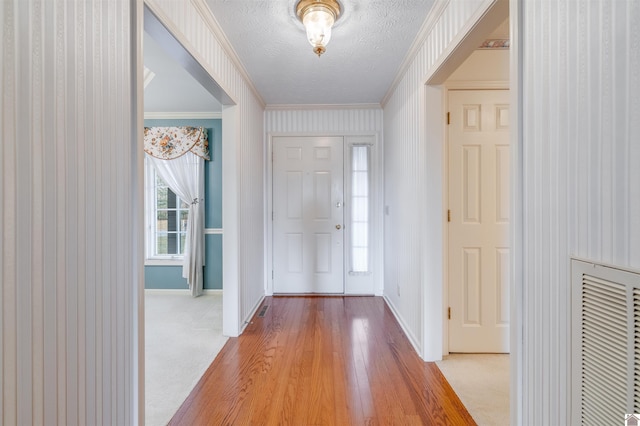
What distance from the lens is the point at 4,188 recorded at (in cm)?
78

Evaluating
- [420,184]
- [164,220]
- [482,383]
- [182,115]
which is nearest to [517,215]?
[420,184]

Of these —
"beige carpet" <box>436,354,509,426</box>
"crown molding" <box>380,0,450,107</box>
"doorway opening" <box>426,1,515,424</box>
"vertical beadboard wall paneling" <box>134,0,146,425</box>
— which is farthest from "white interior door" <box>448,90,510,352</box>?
"vertical beadboard wall paneling" <box>134,0,146,425</box>

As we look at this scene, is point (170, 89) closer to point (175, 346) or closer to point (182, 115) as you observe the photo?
point (182, 115)

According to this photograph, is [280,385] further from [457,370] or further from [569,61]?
[569,61]

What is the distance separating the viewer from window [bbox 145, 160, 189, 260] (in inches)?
168

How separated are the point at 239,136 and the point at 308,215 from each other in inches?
60.6

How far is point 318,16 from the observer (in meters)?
1.89

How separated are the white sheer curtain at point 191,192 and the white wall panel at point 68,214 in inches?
112

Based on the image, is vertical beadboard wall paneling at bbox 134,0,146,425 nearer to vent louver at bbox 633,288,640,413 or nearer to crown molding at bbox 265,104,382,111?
vent louver at bbox 633,288,640,413

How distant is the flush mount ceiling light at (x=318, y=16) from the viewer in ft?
6.11

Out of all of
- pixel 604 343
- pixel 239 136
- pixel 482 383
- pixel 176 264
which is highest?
pixel 239 136

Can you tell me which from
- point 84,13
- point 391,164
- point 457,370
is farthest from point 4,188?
point 391,164

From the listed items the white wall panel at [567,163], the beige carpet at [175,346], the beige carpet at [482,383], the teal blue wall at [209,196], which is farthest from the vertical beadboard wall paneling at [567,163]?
the teal blue wall at [209,196]

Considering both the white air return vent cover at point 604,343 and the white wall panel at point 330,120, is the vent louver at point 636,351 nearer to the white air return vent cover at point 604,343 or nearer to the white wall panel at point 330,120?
the white air return vent cover at point 604,343
